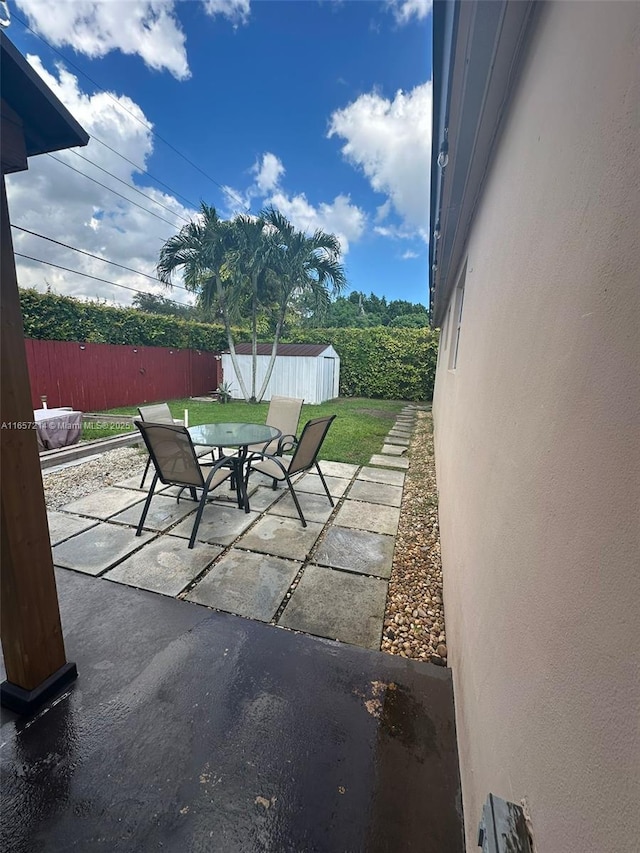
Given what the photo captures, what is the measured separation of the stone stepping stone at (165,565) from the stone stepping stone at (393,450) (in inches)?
158

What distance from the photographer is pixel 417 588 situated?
103 inches

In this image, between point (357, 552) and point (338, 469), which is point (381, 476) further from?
point (357, 552)

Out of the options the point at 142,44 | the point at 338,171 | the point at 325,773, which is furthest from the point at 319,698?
the point at 338,171

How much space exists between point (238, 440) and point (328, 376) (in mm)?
10558

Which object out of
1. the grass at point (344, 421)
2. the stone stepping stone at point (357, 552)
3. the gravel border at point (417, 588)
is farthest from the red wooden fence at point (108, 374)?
the gravel border at point (417, 588)

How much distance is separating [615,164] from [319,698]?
2122mm

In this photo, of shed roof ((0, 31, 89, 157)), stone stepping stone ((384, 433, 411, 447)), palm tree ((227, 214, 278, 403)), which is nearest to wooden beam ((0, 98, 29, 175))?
shed roof ((0, 31, 89, 157))

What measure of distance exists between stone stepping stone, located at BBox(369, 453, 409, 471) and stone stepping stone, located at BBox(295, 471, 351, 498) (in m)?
1.04

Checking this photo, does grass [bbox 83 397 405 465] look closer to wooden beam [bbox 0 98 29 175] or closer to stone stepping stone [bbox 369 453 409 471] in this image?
stone stepping stone [bbox 369 453 409 471]

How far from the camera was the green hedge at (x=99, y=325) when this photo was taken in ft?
30.3

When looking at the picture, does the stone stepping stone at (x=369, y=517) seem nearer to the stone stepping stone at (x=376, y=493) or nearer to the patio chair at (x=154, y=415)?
the stone stepping stone at (x=376, y=493)

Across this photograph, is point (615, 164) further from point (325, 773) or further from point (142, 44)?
point (142, 44)

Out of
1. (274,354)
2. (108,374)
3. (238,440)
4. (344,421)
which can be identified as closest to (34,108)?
(238,440)

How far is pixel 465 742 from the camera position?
4.54 feet
